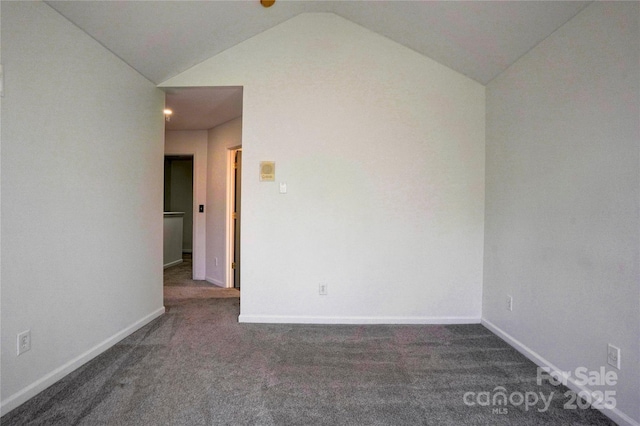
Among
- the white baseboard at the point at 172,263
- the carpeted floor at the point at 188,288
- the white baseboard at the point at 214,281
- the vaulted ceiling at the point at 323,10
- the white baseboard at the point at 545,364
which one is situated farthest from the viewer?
the white baseboard at the point at 172,263

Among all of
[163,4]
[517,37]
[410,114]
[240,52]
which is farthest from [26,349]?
[517,37]

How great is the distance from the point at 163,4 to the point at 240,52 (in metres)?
0.83

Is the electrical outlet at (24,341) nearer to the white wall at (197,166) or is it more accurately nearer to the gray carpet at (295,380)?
the gray carpet at (295,380)

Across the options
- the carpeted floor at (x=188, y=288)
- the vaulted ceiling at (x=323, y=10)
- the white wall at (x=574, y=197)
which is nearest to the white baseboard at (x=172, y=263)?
the carpeted floor at (x=188, y=288)

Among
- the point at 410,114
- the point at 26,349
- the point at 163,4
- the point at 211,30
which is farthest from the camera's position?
the point at 410,114

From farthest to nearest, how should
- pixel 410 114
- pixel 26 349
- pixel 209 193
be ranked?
pixel 209 193 < pixel 410 114 < pixel 26 349

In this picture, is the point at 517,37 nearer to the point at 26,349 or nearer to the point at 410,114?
the point at 410,114

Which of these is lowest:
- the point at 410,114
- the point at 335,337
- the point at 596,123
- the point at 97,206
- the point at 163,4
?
the point at 335,337

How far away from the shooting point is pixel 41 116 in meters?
1.74

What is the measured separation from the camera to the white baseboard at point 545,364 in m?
1.51

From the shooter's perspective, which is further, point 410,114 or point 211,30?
point 410,114

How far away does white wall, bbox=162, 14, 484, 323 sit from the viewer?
2820 mm

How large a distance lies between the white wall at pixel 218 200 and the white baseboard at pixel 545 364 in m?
3.39

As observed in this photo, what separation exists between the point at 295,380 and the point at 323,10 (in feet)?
10.5
